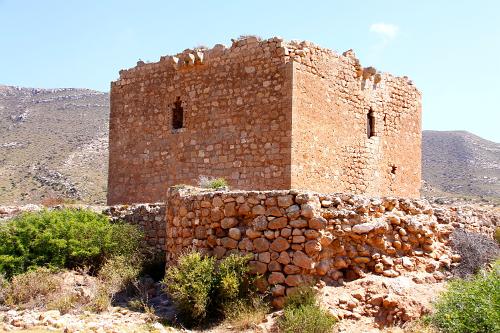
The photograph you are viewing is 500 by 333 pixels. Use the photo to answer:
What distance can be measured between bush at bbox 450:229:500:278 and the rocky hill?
2236cm

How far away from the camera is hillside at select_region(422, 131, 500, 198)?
122 ft

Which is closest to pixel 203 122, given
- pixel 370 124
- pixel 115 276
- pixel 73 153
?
pixel 370 124

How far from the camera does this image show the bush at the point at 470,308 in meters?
6.50

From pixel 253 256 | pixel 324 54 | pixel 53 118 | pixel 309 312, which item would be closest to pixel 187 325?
pixel 253 256

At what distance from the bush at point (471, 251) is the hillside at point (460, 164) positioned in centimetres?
2577

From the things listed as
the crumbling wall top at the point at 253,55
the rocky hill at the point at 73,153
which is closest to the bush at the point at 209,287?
the crumbling wall top at the point at 253,55

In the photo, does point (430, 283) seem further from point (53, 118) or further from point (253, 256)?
point (53, 118)

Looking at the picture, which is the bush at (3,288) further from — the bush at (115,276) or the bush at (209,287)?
the bush at (209,287)

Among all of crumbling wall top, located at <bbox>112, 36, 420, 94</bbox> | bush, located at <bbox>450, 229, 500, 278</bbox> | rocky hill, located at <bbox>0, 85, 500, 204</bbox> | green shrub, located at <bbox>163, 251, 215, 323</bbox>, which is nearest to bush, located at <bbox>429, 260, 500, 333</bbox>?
bush, located at <bbox>450, 229, 500, 278</bbox>

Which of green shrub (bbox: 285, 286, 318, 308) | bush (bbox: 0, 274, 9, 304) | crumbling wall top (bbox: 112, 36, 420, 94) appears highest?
crumbling wall top (bbox: 112, 36, 420, 94)

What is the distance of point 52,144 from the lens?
1494 inches

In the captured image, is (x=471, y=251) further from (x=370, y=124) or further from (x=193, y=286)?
(x=370, y=124)

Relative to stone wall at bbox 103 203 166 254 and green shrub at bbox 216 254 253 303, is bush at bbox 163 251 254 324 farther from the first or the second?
stone wall at bbox 103 203 166 254

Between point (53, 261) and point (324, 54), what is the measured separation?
6.88 meters
